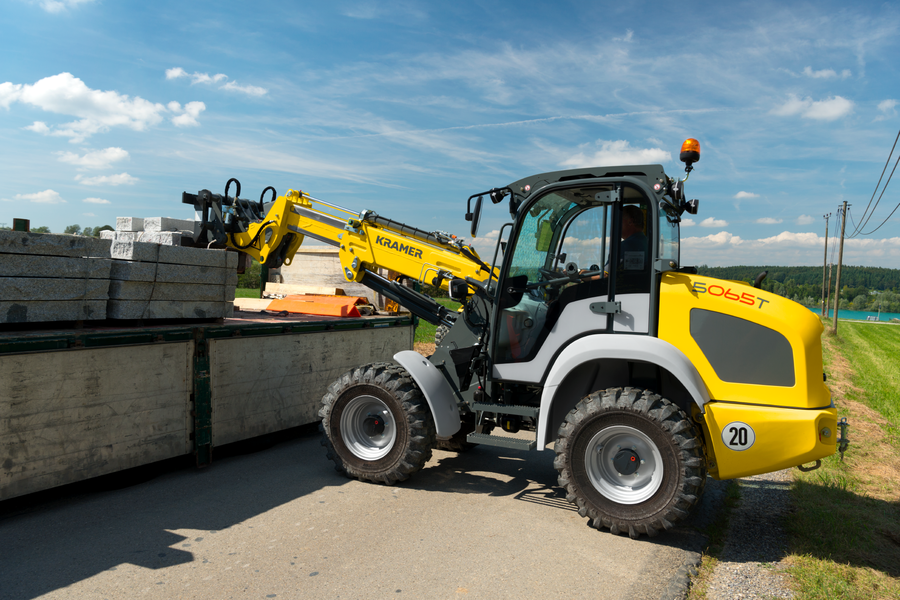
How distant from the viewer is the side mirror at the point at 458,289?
580cm

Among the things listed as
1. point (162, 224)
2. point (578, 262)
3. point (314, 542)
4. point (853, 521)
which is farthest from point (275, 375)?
point (853, 521)

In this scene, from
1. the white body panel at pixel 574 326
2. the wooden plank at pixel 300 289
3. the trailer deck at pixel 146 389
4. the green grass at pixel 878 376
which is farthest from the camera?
the green grass at pixel 878 376

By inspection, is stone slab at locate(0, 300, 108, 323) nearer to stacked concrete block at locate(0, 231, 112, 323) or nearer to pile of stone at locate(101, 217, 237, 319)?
stacked concrete block at locate(0, 231, 112, 323)

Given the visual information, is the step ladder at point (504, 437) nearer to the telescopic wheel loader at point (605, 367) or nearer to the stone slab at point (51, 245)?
the telescopic wheel loader at point (605, 367)

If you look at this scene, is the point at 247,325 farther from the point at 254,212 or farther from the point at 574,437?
the point at 574,437

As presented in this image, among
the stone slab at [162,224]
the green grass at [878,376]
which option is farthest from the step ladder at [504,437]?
the green grass at [878,376]

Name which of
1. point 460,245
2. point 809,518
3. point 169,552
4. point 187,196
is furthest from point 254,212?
point 809,518

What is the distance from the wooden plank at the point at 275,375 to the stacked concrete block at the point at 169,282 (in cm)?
50

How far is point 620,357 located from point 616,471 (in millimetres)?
950

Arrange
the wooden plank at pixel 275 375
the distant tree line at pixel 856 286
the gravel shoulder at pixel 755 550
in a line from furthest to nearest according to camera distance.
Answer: the distant tree line at pixel 856 286 < the wooden plank at pixel 275 375 < the gravel shoulder at pixel 755 550

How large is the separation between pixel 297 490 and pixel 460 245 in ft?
10.0

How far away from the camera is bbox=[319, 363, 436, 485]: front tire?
566cm

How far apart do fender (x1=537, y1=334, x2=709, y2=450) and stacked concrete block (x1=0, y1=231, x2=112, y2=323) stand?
164 inches

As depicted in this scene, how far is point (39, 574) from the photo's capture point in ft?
12.5
